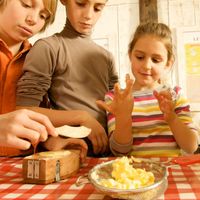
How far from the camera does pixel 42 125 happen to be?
2.62 feet

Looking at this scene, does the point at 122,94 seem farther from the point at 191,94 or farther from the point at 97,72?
the point at 191,94

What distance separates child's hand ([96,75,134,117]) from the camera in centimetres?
112

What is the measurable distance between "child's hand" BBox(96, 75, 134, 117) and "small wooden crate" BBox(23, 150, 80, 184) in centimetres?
34

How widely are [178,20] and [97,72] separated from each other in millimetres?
1872

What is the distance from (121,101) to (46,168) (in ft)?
1.45

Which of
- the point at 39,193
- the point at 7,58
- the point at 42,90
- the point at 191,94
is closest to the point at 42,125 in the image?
the point at 39,193

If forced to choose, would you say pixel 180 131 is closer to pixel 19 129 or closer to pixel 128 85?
pixel 128 85

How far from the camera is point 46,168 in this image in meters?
0.84

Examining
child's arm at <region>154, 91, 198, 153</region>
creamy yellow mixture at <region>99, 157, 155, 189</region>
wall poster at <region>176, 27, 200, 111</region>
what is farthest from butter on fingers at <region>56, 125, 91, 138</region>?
wall poster at <region>176, 27, 200, 111</region>

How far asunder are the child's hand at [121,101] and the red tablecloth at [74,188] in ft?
1.03

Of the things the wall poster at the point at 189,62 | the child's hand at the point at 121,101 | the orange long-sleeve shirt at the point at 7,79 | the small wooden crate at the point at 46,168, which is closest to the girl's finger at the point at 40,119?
the small wooden crate at the point at 46,168

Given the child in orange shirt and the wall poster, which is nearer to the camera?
the child in orange shirt

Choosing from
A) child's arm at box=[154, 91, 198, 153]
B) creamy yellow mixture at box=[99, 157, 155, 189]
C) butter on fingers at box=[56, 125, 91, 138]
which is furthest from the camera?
child's arm at box=[154, 91, 198, 153]

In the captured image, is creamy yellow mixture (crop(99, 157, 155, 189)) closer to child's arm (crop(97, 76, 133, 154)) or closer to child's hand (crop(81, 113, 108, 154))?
child's arm (crop(97, 76, 133, 154))
